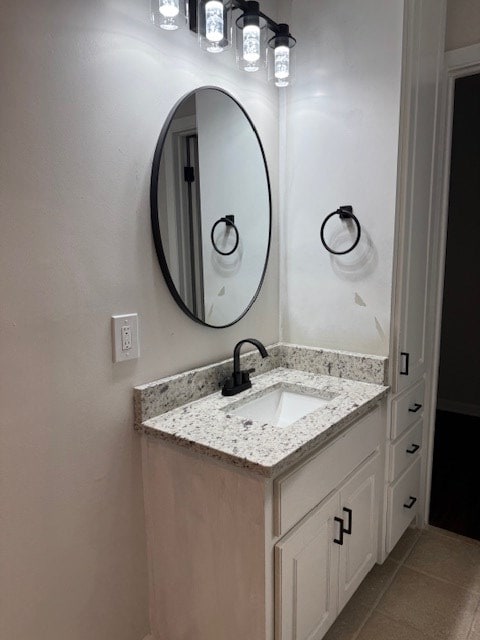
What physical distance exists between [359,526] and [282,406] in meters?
0.51

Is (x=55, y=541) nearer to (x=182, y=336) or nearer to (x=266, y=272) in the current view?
(x=182, y=336)

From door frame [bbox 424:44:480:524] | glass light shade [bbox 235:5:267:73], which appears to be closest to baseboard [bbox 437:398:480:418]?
door frame [bbox 424:44:480:524]

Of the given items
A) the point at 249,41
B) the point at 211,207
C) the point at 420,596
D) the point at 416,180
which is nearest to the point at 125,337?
the point at 211,207

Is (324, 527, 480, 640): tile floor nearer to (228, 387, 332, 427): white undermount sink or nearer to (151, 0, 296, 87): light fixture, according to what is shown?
(228, 387, 332, 427): white undermount sink

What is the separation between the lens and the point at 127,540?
1380mm

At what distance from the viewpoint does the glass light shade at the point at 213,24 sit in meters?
1.33

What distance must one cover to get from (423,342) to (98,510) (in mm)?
1499

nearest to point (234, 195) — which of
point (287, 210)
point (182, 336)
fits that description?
point (287, 210)

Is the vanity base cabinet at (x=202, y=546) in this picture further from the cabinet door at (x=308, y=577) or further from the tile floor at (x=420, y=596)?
the tile floor at (x=420, y=596)

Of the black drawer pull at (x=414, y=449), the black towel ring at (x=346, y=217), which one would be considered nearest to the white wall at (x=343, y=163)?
the black towel ring at (x=346, y=217)

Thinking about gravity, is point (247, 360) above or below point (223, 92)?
below

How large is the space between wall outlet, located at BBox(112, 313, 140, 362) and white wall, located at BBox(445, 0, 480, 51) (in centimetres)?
177

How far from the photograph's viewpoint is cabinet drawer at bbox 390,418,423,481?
5.91ft

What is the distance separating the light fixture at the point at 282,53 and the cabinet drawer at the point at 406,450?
1.49m
